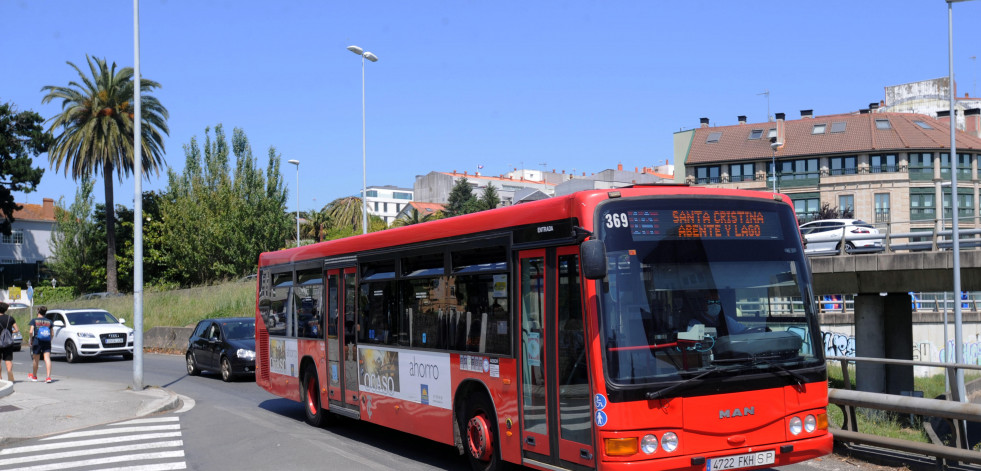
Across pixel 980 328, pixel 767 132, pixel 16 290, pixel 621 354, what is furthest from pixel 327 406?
pixel 767 132

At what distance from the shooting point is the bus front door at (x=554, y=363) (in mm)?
7375

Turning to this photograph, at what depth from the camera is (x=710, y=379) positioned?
7.13 metres

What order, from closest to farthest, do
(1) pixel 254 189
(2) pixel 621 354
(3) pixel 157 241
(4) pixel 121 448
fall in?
1. (2) pixel 621 354
2. (4) pixel 121 448
3. (1) pixel 254 189
4. (3) pixel 157 241

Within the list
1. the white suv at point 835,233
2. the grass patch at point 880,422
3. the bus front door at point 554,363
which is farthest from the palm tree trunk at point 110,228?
the bus front door at point 554,363

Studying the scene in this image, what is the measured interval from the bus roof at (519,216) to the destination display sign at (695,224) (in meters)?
0.18

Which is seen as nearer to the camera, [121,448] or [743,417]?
[743,417]

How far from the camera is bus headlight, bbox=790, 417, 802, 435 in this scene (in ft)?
24.7

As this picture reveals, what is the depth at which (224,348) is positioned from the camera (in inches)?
842

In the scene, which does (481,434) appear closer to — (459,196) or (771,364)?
(771,364)

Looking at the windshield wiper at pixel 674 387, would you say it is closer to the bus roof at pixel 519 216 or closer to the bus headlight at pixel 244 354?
the bus roof at pixel 519 216

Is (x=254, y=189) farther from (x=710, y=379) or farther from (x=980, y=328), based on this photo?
(x=710, y=379)

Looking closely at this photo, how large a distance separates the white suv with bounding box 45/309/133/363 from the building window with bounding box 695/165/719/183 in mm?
62583

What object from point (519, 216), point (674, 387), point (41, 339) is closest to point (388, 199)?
point (41, 339)

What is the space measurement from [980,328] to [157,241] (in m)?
50.3
